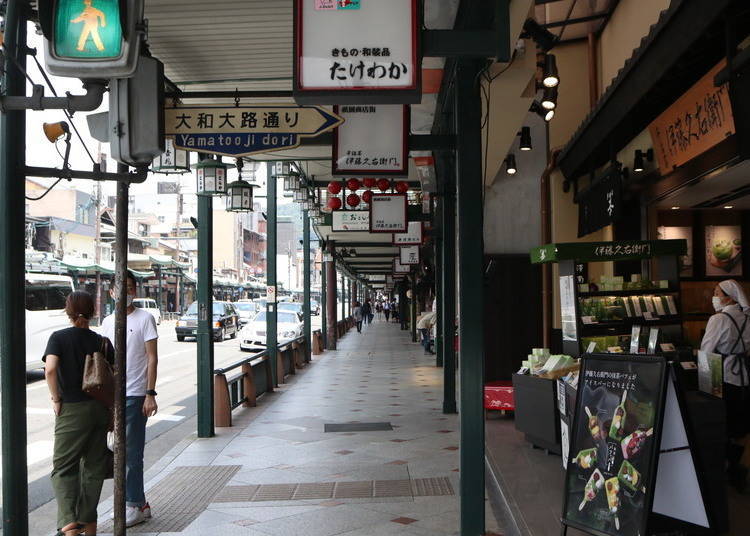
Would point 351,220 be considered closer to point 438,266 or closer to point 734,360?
point 438,266

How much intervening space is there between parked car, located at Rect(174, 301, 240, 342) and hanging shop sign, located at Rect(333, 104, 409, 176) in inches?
830

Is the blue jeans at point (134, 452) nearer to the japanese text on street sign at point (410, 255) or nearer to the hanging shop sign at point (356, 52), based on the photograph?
the hanging shop sign at point (356, 52)

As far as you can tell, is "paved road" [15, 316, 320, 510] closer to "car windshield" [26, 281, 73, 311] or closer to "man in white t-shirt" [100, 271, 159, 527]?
"man in white t-shirt" [100, 271, 159, 527]

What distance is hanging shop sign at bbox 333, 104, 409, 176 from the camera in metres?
7.09

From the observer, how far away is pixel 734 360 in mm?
6297

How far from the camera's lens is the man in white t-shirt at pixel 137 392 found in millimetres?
5895

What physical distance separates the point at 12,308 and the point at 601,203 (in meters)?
7.66

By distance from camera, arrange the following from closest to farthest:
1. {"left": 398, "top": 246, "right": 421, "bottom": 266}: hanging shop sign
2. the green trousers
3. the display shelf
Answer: the green trousers → the display shelf → {"left": 398, "top": 246, "right": 421, "bottom": 266}: hanging shop sign

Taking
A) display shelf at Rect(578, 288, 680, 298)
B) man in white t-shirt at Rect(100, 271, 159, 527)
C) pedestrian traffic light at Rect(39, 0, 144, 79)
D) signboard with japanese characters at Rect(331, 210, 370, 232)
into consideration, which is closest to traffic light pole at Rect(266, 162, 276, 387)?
signboard with japanese characters at Rect(331, 210, 370, 232)

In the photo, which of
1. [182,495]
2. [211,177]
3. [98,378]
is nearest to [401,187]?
[211,177]

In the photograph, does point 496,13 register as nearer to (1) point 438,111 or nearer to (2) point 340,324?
(1) point 438,111

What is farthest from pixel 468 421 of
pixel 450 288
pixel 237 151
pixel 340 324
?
pixel 340 324

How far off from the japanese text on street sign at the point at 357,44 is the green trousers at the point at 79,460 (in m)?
2.82

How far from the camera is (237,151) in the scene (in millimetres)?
6074
